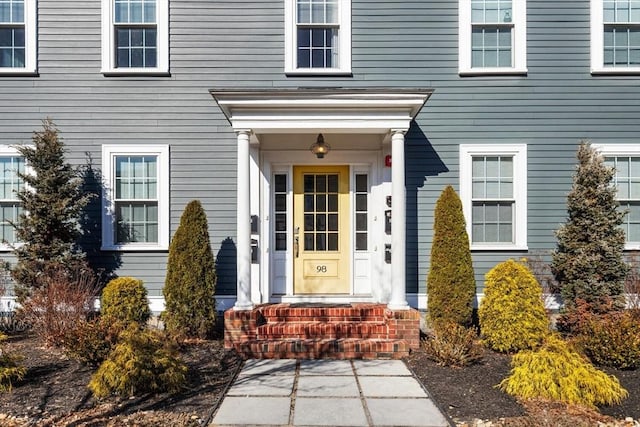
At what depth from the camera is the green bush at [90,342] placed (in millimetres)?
4922

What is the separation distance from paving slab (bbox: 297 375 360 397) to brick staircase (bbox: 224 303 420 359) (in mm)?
723

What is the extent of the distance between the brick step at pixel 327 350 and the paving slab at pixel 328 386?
682mm

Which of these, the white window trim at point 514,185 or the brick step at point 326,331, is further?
the white window trim at point 514,185

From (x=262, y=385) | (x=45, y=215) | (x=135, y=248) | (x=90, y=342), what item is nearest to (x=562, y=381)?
(x=262, y=385)

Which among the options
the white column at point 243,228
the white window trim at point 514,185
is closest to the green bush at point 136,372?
the white column at point 243,228

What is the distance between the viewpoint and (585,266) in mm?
6273

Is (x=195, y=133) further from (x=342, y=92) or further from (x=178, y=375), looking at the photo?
(x=178, y=375)

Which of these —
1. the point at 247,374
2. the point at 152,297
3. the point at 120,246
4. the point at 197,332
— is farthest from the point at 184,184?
the point at 247,374

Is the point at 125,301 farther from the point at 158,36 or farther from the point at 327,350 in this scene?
the point at 158,36

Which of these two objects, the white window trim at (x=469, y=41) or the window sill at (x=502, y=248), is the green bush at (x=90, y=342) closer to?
the window sill at (x=502, y=248)

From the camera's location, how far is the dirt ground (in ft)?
12.3

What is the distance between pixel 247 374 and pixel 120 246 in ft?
10.9

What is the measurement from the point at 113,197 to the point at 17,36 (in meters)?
3.07

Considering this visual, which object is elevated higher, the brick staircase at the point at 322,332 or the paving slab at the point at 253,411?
the brick staircase at the point at 322,332
